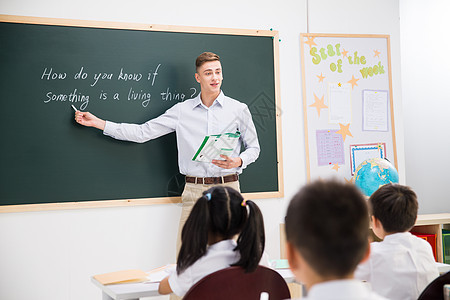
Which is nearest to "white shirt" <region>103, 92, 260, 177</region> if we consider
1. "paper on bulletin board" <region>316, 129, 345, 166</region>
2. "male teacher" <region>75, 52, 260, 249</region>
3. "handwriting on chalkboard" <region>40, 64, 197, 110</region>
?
"male teacher" <region>75, 52, 260, 249</region>

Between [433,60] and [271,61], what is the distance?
1745 mm

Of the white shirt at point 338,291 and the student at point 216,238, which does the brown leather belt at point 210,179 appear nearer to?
the student at point 216,238

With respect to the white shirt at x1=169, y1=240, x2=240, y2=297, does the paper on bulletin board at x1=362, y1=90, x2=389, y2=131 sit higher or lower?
higher

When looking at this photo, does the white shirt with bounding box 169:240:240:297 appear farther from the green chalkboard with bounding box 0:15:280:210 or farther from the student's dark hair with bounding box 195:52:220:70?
the student's dark hair with bounding box 195:52:220:70

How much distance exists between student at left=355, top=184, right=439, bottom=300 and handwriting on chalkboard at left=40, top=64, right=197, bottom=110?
6.49ft

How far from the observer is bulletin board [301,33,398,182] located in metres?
4.03

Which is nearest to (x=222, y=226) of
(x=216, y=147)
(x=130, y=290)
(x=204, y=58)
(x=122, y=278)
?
(x=130, y=290)

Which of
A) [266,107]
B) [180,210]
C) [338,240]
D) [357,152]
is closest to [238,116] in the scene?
[266,107]

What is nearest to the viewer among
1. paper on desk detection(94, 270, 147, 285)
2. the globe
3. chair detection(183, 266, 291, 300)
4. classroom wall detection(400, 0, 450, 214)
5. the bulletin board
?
chair detection(183, 266, 291, 300)

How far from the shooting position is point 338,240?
1007mm

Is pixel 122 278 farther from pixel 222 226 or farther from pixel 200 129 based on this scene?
pixel 200 129

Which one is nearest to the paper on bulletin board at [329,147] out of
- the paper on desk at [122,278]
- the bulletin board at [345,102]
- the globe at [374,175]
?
the bulletin board at [345,102]

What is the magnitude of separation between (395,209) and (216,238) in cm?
76

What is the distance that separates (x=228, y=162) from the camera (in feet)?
11.2
